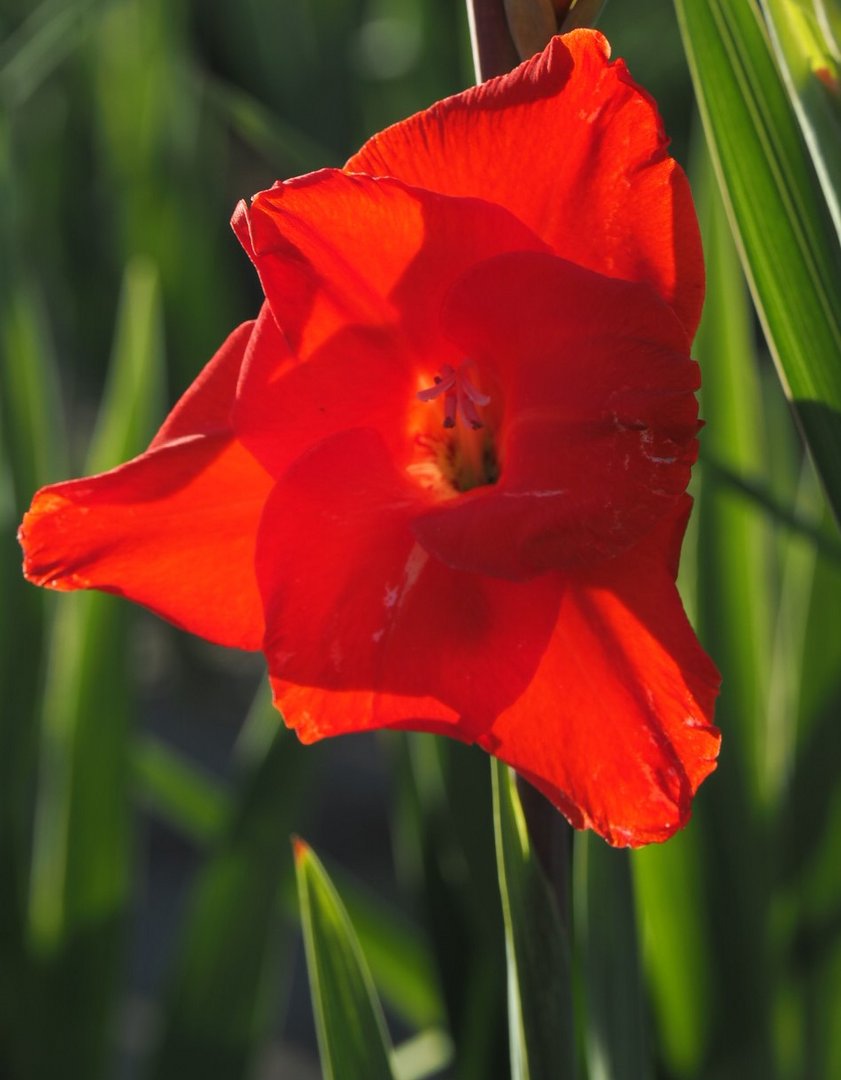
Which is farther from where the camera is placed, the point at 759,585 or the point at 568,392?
the point at 759,585

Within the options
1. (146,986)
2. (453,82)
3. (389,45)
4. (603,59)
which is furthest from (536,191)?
(389,45)

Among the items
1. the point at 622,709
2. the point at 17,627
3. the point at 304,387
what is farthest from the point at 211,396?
the point at 17,627

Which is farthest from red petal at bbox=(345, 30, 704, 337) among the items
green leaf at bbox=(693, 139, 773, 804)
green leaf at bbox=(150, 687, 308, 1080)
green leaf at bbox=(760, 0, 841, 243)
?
green leaf at bbox=(150, 687, 308, 1080)

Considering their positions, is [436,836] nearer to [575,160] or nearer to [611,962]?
[611,962]

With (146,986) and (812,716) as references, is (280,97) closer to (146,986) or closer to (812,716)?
(146,986)

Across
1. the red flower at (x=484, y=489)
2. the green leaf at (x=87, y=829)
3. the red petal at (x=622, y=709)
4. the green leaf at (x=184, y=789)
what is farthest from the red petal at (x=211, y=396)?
the green leaf at (x=184, y=789)

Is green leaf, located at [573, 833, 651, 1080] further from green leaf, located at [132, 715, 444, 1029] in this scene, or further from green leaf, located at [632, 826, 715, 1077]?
green leaf, located at [132, 715, 444, 1029]

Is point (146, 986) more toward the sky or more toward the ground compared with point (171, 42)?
more toward the ground
